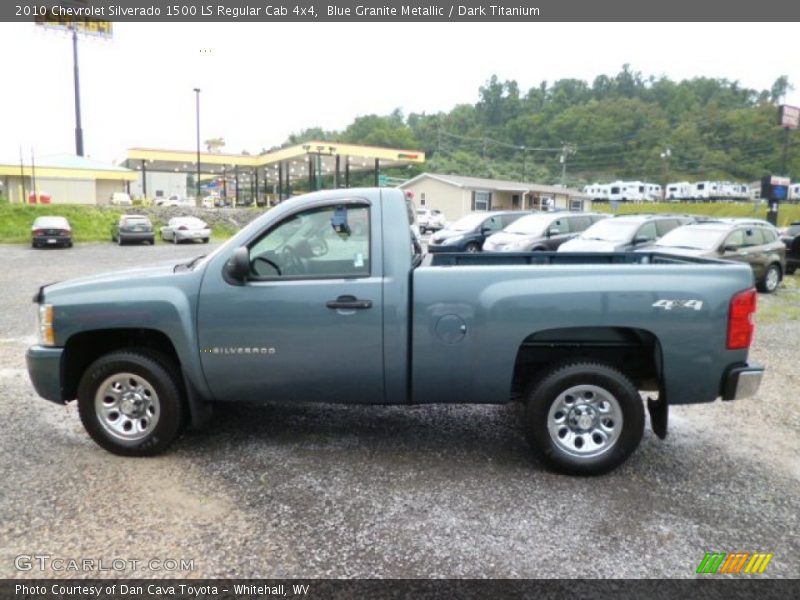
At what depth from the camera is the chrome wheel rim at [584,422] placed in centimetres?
407

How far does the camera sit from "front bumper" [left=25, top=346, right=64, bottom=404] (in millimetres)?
4305

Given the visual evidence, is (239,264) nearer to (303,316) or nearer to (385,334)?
(303,316)

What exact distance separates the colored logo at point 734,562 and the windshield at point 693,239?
10.5 metres

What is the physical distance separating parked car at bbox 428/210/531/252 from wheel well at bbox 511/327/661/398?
49.4ft

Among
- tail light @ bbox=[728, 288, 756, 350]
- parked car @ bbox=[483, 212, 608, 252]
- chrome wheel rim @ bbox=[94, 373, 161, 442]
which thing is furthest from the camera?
parked car @ bbox=[483, 212, 608, 252]

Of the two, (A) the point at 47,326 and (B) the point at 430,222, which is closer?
(A) the point at 47,326

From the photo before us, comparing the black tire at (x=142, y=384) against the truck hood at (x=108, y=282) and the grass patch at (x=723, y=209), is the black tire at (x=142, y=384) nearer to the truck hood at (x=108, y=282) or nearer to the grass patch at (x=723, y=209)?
the truck hood at (x=108, y=282)

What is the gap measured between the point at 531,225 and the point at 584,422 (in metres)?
14.3

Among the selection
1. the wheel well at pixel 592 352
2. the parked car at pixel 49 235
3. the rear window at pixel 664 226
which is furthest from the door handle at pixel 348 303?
the parked car at pixel 49 235

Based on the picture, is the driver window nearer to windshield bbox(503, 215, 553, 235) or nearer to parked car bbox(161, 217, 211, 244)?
windshield bbox(503, 215, 553, 235)

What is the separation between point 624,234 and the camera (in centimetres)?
1448

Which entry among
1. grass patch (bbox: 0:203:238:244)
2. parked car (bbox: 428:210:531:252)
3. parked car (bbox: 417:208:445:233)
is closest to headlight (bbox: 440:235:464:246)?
parked car (bbox: 428:210:531:252)

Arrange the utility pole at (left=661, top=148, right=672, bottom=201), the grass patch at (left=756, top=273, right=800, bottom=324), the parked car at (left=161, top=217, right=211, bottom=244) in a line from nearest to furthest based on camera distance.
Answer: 1. the grass patch at (left=756, top=273, right=800, bottom=324)
2. the parked car at (left=161, top=217, right=211, bottom=244)
3. the utility pole at (left=661, top=148, right=672, bottom=201)

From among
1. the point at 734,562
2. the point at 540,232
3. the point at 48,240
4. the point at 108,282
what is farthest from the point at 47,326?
the point at 48,240
